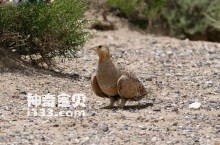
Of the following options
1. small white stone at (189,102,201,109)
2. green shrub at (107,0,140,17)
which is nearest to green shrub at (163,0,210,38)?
green shrub at (107,0,140,17)

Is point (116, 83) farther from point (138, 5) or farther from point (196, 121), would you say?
point (138, 5)

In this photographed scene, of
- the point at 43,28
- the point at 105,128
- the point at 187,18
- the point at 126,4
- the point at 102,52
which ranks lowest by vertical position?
the point at 105,128

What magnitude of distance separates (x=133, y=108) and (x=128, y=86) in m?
0.37

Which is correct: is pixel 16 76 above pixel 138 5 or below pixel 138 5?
below

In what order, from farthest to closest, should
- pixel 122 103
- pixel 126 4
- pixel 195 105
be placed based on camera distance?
pixel 126 4 → pixel 195 105 → pixel 122 103

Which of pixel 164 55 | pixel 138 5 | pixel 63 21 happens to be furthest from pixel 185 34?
pixel 63 21

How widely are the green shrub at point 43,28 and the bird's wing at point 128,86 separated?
2.11m

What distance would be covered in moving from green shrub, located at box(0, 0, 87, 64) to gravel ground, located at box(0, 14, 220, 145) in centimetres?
43

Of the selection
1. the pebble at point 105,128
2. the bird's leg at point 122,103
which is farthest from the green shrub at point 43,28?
the pebble at point 105,128

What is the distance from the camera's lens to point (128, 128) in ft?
23.5

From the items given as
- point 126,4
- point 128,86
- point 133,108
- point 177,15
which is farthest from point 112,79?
point 177,15

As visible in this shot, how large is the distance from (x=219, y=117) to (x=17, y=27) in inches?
131

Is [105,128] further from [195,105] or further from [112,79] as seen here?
[195,105]

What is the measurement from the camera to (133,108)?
27.1 ft
